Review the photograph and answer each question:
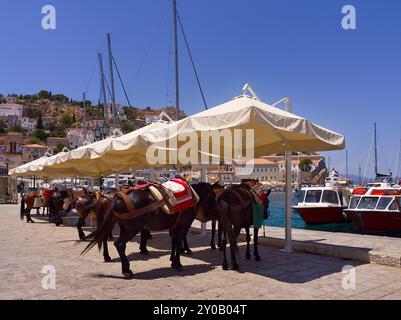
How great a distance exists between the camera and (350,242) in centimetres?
990

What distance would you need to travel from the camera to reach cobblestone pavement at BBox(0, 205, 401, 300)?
5590 millimetres

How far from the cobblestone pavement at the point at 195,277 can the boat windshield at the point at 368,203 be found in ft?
40.7

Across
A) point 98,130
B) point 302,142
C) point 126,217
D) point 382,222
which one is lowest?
point 382,222

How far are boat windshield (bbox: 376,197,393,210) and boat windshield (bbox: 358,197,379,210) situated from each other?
0.36 m

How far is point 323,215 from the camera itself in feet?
76.6

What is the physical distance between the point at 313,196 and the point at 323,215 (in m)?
1.71

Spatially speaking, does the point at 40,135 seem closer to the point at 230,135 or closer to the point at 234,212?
the point at 230,135

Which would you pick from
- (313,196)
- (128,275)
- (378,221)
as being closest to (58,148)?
(313,196)

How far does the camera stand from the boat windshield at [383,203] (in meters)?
18.8

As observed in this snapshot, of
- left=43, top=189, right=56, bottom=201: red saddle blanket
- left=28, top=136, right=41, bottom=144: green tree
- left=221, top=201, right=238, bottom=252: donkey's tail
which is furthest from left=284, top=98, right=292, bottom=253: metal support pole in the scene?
left=28, top=136, right=41, bottom=144: green tree
